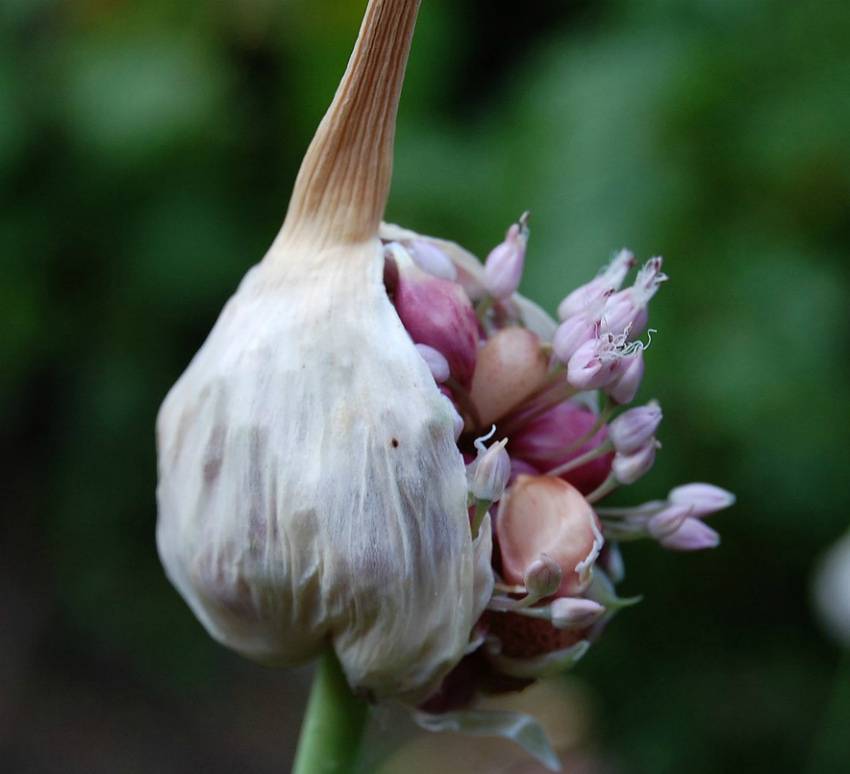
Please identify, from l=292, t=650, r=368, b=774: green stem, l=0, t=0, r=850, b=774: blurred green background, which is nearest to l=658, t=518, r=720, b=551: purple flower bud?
l=292, t=650, r=368, b=774: green stem

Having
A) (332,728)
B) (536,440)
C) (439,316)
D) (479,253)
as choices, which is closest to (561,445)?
(536,440)

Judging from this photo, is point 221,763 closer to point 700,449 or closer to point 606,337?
point 700,449

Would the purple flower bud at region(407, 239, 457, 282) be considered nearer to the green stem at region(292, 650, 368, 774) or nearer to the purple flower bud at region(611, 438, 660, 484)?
the purple flower bud at region(611, 438, 660, 484)

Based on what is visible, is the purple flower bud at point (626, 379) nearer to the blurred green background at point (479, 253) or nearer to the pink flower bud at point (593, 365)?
the pink flower bud at point (593, 365)

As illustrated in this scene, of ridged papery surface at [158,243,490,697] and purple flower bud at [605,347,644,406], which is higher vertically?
purple flower bud at [605,347,644,406]

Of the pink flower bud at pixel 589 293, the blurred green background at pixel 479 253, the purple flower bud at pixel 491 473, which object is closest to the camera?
the purple flower bud at pixel 491 473

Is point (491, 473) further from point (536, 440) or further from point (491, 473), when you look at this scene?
point (536, 440)

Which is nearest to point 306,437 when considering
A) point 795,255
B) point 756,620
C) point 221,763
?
point 795,255

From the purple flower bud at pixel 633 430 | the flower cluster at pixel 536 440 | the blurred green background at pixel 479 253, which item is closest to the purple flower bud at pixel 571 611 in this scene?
the flower cluster at pixel 536 440
